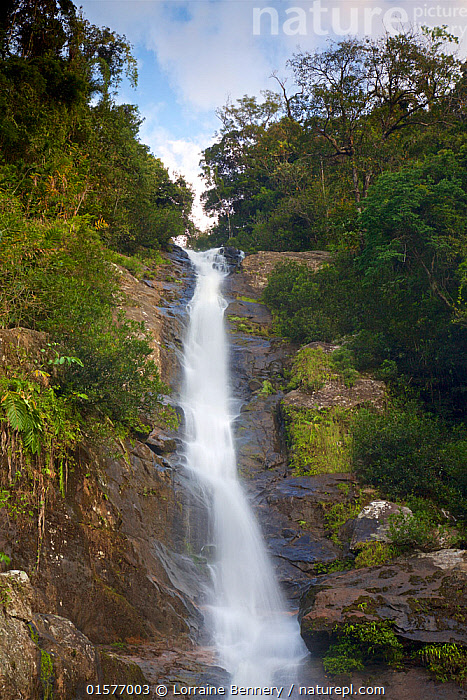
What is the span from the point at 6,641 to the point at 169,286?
18332 millimetres

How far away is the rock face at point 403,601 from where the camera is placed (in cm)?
673

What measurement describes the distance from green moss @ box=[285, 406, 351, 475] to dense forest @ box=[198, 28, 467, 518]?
565 mm

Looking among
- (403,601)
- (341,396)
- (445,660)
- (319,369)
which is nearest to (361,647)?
(403,601)

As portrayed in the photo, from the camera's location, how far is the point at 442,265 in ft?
42.8

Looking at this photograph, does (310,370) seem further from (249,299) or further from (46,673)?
(46,673)

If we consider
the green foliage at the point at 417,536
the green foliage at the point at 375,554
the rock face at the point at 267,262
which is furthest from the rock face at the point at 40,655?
the rock face at the point at 267,262

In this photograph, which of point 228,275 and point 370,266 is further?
point 228,275

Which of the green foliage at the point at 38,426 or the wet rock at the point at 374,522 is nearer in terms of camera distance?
the green foliage at the point at 38,426

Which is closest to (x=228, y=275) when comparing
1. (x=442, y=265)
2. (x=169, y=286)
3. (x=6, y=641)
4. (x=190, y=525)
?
(x=169, y=286)

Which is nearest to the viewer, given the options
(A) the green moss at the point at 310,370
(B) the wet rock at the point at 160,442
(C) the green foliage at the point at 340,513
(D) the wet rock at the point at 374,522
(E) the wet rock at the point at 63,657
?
(E) the wet rock at the point at 63,657

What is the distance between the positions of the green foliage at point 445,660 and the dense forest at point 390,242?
4358 mm

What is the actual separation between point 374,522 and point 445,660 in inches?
132

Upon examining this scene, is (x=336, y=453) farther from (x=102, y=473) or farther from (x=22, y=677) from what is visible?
(x=22, y=677)

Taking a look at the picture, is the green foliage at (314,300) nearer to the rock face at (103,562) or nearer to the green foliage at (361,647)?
the rock face at (103,562)
